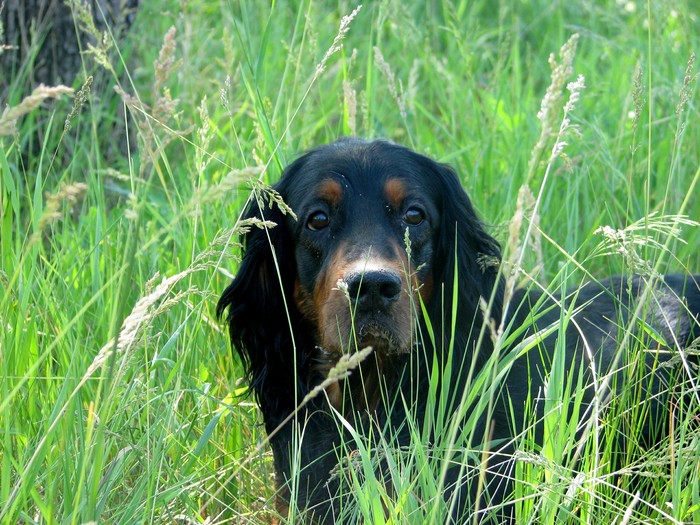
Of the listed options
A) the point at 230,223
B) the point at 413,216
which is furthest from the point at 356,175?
the point at 230,223

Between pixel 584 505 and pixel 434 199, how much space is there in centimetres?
127

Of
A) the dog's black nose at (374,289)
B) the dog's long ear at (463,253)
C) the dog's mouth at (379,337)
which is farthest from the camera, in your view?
the dog's long ear at (463,253)

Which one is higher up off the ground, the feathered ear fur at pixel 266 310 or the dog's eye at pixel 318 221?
the dog's eye at pixel 318 221

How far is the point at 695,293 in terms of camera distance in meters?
3.31

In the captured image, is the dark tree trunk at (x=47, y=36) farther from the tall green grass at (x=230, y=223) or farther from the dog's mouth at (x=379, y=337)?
the dog's mouth at (x=379, y=337)

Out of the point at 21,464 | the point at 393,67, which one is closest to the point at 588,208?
the point at 393,67

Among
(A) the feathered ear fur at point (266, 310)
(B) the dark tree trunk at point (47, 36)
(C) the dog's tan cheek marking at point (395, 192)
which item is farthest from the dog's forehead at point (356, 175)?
Result: (B) the dark tree trunk at point (47, 36)

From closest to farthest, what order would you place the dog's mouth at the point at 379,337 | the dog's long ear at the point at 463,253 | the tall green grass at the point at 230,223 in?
the tall green grass at the point at 230,223
the dog's mouth at the point at 379,337
the dog's long ear at the point at 463,253

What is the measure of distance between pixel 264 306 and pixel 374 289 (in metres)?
0.78

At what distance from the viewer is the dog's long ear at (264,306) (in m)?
3.08

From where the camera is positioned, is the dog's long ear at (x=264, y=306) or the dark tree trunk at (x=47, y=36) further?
the dark tree trunk at (x=47, y=36)

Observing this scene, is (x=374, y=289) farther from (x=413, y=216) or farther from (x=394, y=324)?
(x=413, y=216)

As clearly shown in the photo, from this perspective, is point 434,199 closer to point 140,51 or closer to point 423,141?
point 423,141

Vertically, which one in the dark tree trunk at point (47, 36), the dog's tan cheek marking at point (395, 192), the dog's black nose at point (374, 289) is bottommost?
the dog's black nose at point (374, 289)
